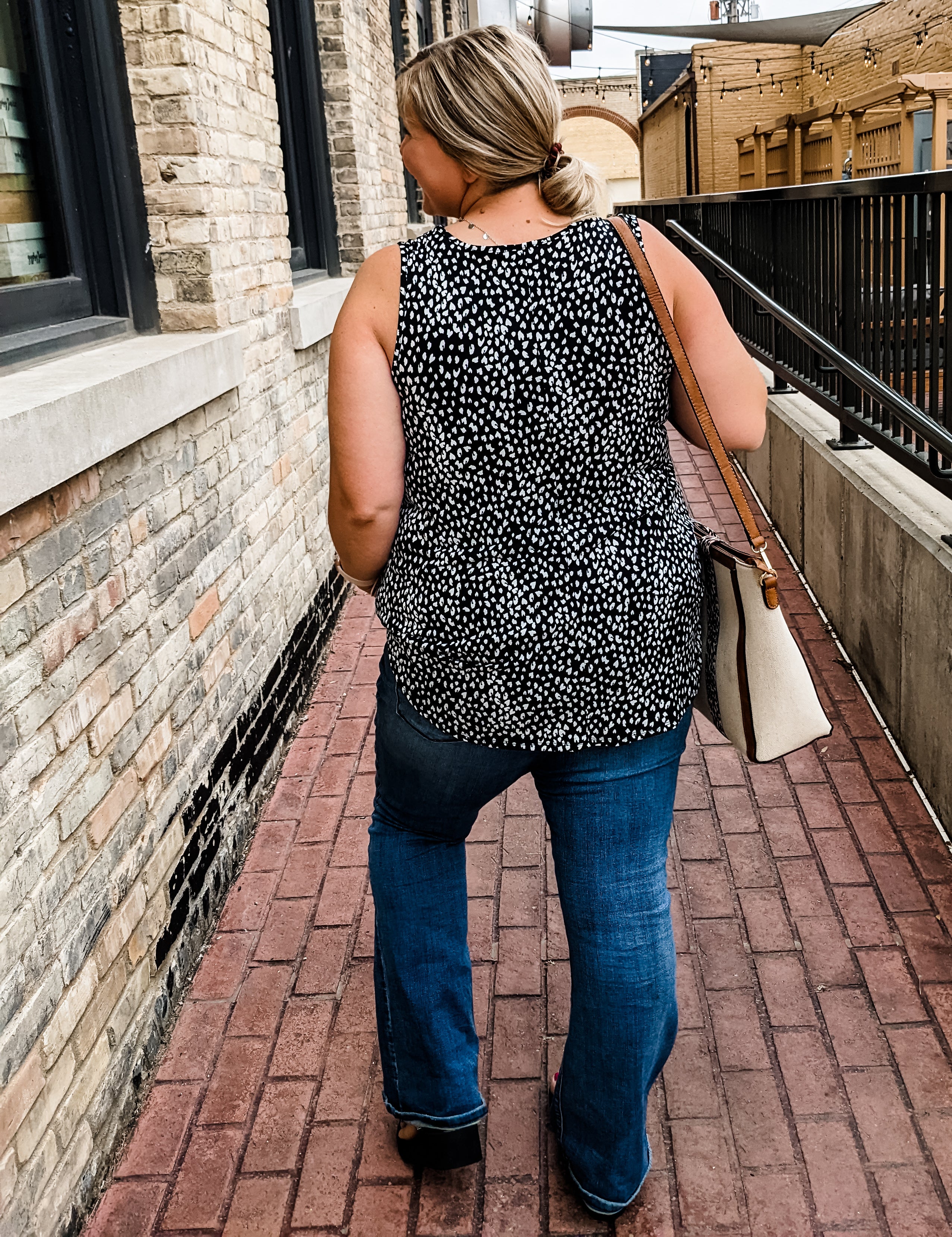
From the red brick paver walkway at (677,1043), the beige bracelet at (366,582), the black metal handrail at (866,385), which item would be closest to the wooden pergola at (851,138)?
the black metal handrail at (866,385)

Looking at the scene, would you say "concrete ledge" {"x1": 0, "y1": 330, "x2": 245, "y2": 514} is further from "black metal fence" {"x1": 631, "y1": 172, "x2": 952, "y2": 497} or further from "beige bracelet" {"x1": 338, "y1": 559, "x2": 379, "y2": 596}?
"black metal fence" {"x1": 631, "y1": 172, "x2": 952, "y2": 497}

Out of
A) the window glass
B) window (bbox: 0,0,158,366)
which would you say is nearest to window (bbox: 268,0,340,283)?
window (bbox: 0,0,158,366)

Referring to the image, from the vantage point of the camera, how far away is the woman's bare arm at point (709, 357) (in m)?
1.74

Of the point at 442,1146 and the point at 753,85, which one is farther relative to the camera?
the point at 753,85

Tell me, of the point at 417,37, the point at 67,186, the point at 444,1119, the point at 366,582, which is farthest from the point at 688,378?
the point at 417,37

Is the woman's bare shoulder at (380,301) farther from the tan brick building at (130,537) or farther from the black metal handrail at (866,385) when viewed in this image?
the black metal handrail at (866,385)

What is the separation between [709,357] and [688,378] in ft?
0.18

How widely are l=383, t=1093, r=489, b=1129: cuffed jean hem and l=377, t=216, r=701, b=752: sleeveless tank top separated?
820 millimetres

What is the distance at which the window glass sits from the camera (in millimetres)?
2871

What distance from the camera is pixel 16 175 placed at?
2969 millimetres

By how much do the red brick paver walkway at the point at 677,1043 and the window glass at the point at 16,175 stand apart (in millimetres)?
1709

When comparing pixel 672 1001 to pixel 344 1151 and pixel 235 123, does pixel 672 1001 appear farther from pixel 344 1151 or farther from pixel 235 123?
pixel 235 123

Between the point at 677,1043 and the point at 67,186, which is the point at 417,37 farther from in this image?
the point at 677,1043

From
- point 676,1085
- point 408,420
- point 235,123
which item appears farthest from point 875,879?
point 235,123
